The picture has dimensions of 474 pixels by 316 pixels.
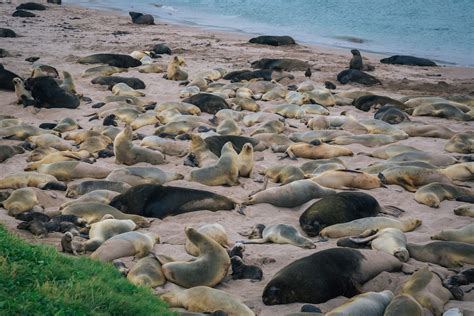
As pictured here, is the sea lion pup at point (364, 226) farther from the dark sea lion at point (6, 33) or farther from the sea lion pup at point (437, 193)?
the dark sea lion at point (6, 33)

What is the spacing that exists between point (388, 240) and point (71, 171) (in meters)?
4.06

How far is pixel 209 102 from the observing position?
479 inches

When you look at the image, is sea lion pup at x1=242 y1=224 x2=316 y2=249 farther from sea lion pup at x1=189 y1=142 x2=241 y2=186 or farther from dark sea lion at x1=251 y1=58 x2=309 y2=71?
dark sea lion at x1=251 y1=58 x2=309 y2=71

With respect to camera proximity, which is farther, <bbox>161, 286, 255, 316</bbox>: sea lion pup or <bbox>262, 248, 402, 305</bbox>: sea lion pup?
<bbox>262, 248, 402, 305</bbox>: sea lion pup

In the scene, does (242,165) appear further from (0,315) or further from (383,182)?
(0,315)

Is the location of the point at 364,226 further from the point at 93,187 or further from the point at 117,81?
the point at 117,81

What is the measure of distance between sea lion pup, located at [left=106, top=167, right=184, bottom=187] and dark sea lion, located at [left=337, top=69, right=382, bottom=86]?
27.3 ft

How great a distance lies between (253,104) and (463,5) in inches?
1373

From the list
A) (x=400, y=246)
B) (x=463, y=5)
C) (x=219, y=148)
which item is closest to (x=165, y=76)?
(x=219, y=148)

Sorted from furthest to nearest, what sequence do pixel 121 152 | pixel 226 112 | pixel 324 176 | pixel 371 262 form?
1. pixel 226 112
2. pixel 121 152
3. pixel 324 176
4. pixel 371 262

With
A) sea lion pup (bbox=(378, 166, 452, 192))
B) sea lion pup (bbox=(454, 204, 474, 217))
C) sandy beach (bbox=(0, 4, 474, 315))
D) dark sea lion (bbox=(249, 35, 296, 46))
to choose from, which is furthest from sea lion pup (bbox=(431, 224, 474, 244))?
dark sea lion (bbox=(249, 35, 296, 46))

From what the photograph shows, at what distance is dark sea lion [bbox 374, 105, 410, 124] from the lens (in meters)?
11.6

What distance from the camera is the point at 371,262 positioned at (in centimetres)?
568

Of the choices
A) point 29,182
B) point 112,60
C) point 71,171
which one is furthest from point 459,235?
point 112,60
